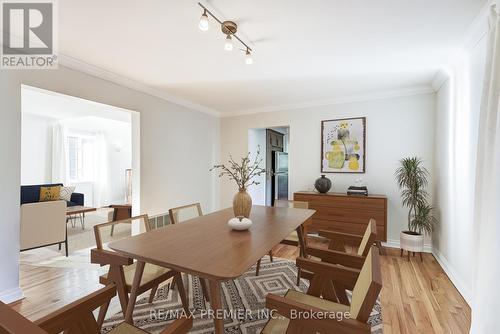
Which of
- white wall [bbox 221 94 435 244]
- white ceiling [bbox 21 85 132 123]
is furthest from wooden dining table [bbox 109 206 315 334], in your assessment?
white ceiling [bbox 21 85 132 123]

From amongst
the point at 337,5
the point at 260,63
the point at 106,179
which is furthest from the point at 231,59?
the point at 106,179

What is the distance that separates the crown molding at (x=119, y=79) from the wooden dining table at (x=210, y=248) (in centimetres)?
220

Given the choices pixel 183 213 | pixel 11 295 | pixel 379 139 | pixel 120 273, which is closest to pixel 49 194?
pixel 11 295

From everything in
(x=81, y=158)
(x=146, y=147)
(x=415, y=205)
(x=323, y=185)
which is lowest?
(x=415, y=205)

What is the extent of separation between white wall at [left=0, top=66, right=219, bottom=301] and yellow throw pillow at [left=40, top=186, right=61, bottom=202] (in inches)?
115

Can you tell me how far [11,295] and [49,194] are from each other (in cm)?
341

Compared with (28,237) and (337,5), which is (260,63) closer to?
(337,5)

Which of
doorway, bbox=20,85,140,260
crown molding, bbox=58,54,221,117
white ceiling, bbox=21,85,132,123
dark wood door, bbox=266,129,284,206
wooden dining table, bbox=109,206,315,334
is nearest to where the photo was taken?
wooden dining table, bbox=109,206,315,334

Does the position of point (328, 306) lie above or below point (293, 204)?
below

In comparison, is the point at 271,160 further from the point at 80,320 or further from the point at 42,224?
the point at 80,320

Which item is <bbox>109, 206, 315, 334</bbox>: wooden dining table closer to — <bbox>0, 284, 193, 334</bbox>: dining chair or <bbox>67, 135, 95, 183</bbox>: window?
<bbox>0, 284, 193, 334</bbox>: dining chair

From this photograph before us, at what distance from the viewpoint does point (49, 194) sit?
16.2ft

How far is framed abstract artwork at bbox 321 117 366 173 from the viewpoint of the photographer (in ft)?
12.9

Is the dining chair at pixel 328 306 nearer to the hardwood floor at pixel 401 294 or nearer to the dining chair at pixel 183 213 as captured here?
the hardwood floor at pixel 401 294
